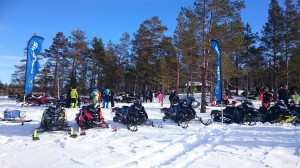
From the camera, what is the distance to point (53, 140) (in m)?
8.38

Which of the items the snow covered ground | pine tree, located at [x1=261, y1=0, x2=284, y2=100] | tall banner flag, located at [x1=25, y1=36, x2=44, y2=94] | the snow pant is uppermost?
pine tree, located at [x1=261, y1=0, x2=284, y2=100]

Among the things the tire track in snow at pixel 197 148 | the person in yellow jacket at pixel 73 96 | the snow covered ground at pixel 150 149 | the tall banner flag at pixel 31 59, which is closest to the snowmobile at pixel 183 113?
the snow covered ground at pixel 150 149

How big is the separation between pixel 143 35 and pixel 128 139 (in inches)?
1277

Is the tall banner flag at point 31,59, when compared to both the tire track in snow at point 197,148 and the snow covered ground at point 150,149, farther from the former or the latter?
the tire track in snow at point 197,148

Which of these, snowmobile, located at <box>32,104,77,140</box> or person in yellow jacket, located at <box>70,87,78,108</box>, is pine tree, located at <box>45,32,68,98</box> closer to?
person in yellow jacket, located at <box>70,87,78,108</box>

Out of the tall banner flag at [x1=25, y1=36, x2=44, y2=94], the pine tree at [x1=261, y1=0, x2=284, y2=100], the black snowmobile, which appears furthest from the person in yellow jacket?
the pine tree at [x1=261, y1=0, x2=284, y2=100]

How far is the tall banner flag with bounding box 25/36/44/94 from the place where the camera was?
37.6 feet

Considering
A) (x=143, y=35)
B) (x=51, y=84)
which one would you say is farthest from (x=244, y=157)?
(x=51, y=84)

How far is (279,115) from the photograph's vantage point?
39.9 ft

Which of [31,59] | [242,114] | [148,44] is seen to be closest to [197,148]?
[242,114]

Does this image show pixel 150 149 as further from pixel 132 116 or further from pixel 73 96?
pixel 73 96

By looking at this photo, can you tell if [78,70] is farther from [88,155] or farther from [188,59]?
[88,155]

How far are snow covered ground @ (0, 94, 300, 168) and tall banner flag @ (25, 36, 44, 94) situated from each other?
219 cm

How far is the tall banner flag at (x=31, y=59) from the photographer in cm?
1145
